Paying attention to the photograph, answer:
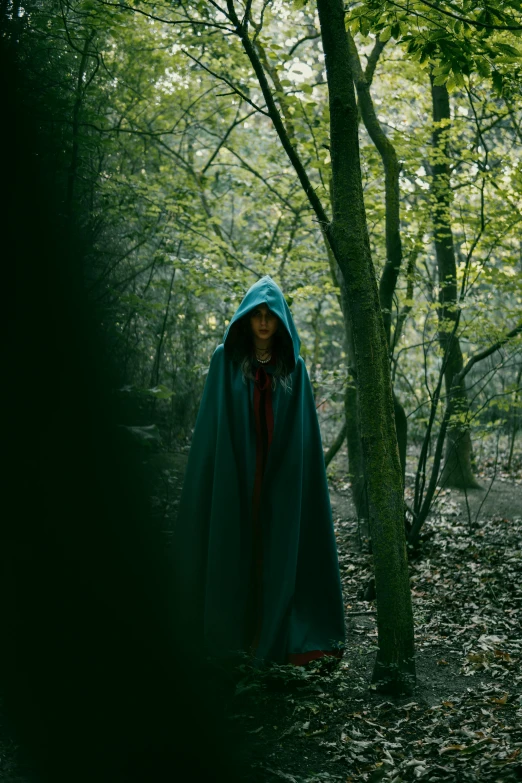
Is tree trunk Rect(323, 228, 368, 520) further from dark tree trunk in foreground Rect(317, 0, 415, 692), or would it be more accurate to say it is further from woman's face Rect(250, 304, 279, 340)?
dark tree trunk in foreground Rect(317, 0, 415, 692)

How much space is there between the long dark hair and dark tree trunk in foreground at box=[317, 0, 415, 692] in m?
0.70

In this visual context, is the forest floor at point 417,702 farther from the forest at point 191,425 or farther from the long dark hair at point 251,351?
the long dark hair at point 251,351

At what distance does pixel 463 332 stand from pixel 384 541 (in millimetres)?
3498

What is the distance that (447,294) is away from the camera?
8273 millimetres

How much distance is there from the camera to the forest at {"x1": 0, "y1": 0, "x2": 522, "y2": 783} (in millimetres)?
1322

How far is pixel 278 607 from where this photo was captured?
12.4 feet

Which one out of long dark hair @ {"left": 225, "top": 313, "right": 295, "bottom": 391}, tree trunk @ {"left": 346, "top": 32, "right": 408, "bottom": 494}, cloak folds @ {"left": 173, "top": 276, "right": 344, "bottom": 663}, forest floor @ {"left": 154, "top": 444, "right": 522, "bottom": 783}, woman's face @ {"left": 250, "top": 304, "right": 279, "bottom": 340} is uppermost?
tree trunk @ {"left": 346, "top": 32, "right": 408, "bottom": 494}

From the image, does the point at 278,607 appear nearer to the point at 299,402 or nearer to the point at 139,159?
the point at 299,402

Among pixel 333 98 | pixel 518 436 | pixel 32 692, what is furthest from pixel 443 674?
pixel 518 436

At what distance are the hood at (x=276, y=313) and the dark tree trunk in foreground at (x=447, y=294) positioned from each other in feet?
7.42

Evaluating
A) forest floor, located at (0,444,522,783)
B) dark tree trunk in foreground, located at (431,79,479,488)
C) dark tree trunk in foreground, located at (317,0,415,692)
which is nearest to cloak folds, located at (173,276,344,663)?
forest floor, located at (0,444,522,783)

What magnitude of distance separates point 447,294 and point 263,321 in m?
5.02

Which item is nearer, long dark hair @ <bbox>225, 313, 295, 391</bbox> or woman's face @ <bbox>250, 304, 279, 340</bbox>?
woman's face @ <bbox>250, 304, 279, 340</bbox>

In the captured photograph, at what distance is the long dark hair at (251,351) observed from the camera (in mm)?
3971
